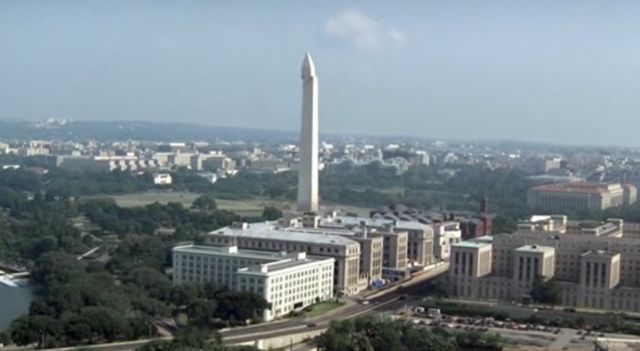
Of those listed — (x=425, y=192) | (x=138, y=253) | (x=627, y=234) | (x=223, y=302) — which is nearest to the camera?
(x=223, y=302)

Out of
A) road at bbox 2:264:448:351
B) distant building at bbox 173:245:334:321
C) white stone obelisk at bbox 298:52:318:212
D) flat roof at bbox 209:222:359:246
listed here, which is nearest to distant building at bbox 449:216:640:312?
road at bbox 2:264:448:351

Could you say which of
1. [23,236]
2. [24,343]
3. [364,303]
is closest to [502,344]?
[364,303]

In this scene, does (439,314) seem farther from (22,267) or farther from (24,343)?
(22,267)

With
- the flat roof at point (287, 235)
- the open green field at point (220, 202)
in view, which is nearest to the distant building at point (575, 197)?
the open green field at point (220, 202)

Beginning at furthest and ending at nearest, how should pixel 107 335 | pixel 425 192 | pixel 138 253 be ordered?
pixel 425 192
pixel 138 253
pixel 107 335

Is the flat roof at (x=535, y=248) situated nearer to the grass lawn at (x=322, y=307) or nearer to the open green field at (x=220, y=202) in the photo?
the grass lawn at (x=322, y=307)

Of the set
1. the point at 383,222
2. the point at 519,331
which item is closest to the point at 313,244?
the point at 383,222

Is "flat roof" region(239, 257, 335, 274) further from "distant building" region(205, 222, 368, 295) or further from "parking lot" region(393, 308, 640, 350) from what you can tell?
"parking lot" region(393, 308, 640, 350)
